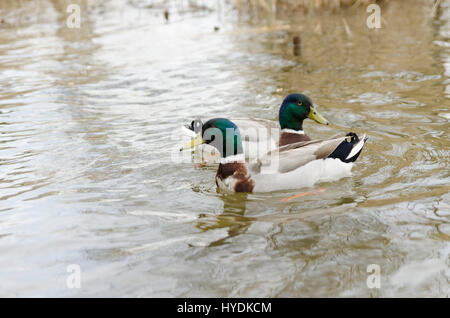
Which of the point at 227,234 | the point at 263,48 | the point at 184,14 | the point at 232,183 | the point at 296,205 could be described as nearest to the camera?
the point at 227,234

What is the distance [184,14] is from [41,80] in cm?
723

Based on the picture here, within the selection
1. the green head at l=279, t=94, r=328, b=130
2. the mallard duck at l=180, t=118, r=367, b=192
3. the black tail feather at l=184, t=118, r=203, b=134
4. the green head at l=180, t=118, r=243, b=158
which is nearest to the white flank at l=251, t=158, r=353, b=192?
the mallard duck at l=180, t=118, r=367, b=192

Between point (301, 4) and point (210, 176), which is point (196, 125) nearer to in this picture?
point (210, 176)

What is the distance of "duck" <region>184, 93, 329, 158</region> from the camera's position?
21.9ft

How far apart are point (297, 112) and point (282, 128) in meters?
0.31

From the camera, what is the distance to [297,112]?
6691mm

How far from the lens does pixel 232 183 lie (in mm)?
5711

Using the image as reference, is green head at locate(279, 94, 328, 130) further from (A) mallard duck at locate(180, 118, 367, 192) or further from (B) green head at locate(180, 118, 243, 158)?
(B) green head at locate(180, 118, 243, 158)

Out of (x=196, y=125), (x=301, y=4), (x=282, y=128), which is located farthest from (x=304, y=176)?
(x=301, y=4)

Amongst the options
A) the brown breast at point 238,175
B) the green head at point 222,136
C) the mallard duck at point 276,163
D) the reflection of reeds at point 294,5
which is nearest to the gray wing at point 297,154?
the mallard duck at point 276,163

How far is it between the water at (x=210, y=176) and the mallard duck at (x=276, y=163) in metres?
0.17
